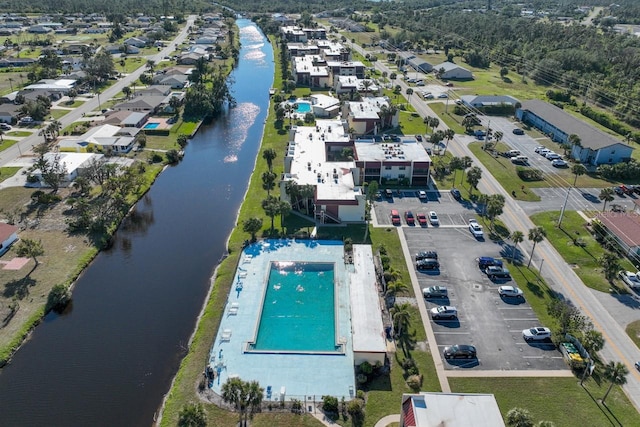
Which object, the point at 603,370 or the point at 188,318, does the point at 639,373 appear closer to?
A: the point at 603,370

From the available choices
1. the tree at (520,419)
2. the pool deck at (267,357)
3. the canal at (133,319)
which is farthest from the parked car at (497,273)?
the canal at (133,319)

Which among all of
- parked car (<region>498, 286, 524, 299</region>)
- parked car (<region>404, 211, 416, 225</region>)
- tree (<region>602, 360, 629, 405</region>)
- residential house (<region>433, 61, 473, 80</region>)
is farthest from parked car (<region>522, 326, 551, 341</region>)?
residential house (<region>433, 61, 473, 80</region>)

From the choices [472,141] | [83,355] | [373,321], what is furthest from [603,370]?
[472,141]

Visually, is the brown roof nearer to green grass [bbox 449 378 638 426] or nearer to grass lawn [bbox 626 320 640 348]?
grass lawn [bbox 626 320 640 348]

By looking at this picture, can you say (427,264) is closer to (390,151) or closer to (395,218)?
(395,218)

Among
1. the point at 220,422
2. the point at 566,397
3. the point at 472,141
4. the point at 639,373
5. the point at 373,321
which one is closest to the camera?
the point at 220,422

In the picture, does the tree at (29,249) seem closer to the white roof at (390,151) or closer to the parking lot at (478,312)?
the parking lot at (478,312)
